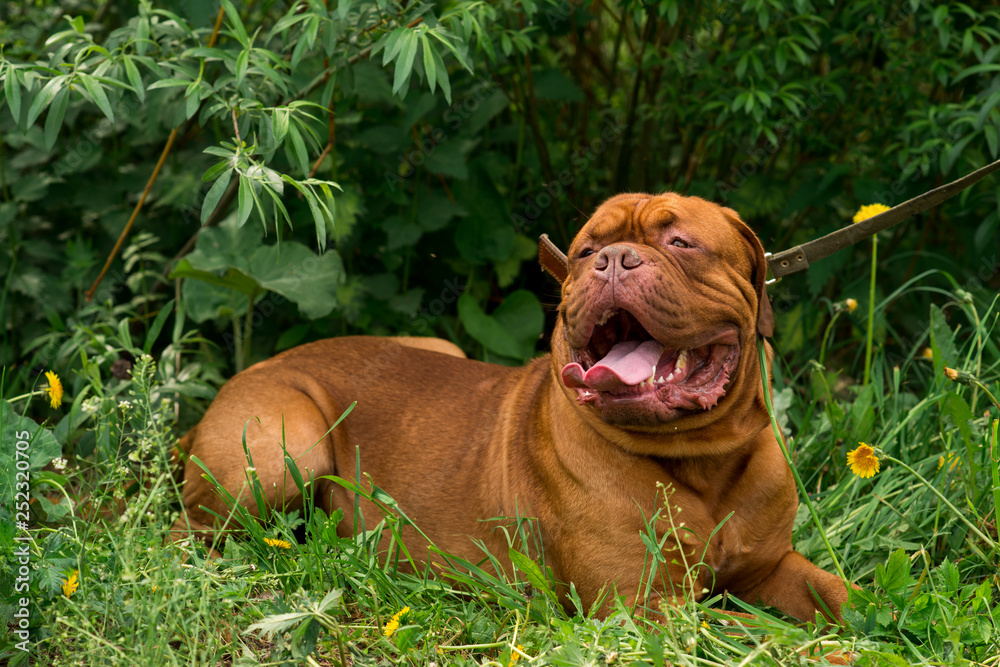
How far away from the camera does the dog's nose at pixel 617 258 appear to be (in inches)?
91.1

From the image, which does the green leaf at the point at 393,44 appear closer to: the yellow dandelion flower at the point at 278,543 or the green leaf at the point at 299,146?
the green leaf at the point at 299,146

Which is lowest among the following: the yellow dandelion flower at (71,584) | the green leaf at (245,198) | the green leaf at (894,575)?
the green leaf at (894,575)

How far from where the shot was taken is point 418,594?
2.51 meters

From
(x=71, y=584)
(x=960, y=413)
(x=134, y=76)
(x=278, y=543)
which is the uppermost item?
(x=134, y=76)

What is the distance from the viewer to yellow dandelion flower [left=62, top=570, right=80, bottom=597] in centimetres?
212

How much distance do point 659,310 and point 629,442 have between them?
0.41 meters

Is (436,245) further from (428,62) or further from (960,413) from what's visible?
(960,413)

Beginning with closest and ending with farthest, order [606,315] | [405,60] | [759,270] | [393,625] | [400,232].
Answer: [393,625] → [606,315] → [759,270] → [405,60] → [400,232]

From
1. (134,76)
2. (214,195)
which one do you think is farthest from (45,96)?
(214,195)

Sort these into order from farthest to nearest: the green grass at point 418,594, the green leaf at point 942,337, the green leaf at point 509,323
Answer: the green leaf at point 509,323, the green leaf at point 942,337, the green grass at point 418,594

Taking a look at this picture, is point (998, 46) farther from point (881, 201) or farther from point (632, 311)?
point (632, 311)

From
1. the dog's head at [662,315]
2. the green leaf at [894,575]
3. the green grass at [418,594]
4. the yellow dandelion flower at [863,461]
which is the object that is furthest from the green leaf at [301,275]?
the green leaf at [894,575]

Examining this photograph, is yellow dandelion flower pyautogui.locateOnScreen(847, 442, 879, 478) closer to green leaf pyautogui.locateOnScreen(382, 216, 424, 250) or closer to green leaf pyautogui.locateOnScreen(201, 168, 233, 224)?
green leaf pyautogui.locateOnScreen(201, 168, 233, 224)

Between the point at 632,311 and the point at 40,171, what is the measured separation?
3680mm
